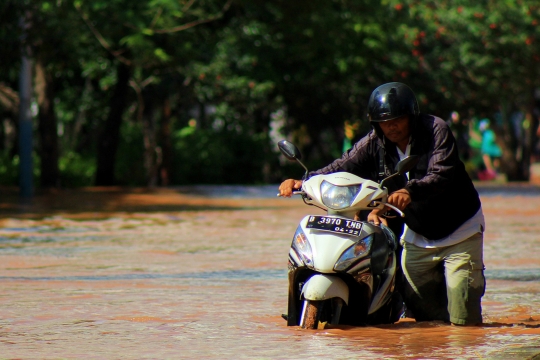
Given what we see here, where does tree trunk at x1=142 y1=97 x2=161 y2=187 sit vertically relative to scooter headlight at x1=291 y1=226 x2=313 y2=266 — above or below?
above

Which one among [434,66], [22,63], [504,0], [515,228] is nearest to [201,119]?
[434,66]

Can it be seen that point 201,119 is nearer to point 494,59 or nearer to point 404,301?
point 494,59

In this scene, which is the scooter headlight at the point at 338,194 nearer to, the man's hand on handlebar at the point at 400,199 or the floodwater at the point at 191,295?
the man's hand on handlebar at the point at 400,199

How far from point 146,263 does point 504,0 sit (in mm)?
20258

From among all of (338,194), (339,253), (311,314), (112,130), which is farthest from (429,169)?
(112,130)

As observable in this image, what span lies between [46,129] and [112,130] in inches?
74.7

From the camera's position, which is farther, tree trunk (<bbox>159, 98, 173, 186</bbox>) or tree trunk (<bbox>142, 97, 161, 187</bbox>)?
tree trunk (<bbox>159, 98, 173, 186</bbox>)

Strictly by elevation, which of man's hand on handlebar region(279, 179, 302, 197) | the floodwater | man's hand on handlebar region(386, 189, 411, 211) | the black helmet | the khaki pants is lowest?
the floodwater

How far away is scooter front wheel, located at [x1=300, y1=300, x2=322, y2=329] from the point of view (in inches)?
254

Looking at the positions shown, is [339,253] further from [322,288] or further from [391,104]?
[391,104]

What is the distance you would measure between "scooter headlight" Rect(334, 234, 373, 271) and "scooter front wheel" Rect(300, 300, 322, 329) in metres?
0.30

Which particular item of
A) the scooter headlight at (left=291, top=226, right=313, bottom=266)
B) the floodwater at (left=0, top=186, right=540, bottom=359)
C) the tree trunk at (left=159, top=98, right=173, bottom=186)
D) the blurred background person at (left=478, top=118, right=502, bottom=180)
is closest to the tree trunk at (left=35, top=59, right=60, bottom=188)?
the tree trunk at (left=159, top=98, right=173, bottom=186)

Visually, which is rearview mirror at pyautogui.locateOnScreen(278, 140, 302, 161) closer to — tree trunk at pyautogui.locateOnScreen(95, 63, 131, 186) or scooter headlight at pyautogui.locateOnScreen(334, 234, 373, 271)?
scooter headlight at pyautogui.locateOnScreen(334, 234, 373, 271)

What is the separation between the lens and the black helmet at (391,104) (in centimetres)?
635
